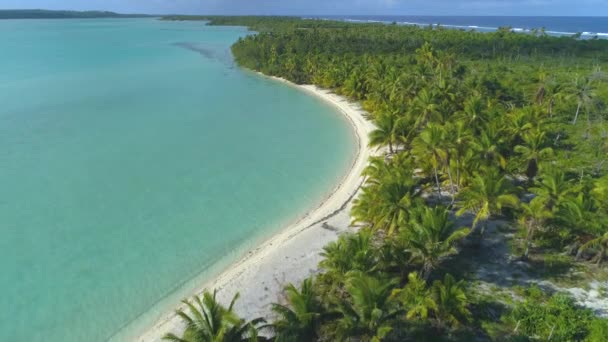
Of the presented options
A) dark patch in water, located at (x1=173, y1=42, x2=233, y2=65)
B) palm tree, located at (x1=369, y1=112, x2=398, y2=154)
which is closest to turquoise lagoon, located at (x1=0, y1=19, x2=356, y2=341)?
palm tree, located at (x1=369, y1=112, x2=398, y2=154)

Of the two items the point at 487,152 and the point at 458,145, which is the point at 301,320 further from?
the point at 487,152

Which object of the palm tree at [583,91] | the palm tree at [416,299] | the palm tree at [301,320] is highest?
the palm tree at [583,91]

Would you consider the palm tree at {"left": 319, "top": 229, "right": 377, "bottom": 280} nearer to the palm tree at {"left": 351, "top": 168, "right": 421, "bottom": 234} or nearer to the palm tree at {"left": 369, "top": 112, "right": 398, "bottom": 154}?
the palm tree at {"left": 351, "top": 168, "right": 421, "bottom": 234}

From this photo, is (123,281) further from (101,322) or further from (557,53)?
(557,53)

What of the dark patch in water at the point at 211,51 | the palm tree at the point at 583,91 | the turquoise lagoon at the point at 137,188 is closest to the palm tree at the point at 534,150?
the turquoise lagoon at the point at 137,188

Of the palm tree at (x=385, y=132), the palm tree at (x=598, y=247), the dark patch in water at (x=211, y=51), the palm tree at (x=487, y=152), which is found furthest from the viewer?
the dark patch in water at (x=211, y=51)

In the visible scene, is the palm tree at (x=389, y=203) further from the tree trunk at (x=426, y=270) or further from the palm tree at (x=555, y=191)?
the palm tree at (x=555, y=191)
